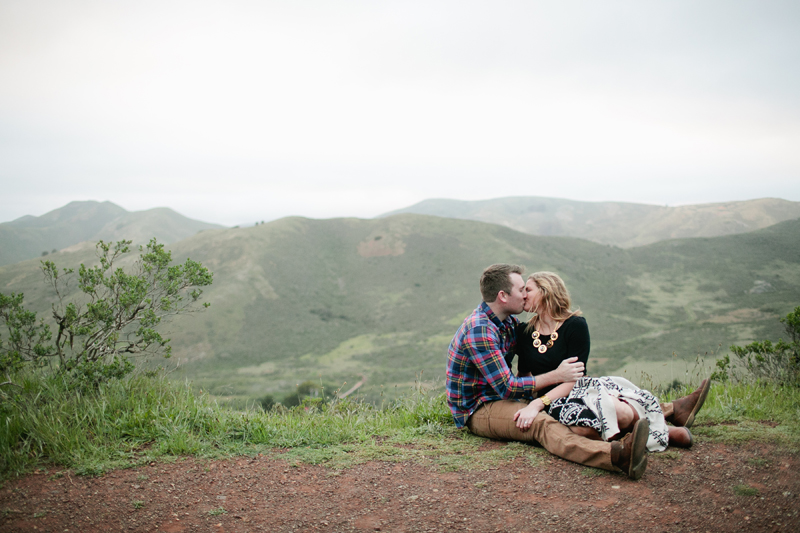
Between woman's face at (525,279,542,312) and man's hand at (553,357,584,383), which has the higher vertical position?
woman's face at (525,279,542,312)

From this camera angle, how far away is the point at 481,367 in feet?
13.2

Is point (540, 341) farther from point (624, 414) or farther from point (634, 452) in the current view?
point (634, 452)

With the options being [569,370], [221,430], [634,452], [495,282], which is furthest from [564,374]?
[221,430]

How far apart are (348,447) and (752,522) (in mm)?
2945

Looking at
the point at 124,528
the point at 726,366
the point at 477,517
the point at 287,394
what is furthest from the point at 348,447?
the point at 287,394

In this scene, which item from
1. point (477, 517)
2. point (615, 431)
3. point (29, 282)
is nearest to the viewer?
point (477, 517)

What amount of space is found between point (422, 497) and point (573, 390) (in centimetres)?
161

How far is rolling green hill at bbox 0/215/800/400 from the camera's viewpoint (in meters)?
62.9

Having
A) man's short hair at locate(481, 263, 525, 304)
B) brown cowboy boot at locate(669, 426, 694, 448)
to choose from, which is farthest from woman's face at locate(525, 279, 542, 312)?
brown cowboy boot at locate(669, 426, 694, 448)

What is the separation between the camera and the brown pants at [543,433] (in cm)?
343

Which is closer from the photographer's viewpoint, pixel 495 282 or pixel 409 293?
pixel 495 282

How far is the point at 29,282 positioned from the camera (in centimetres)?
5894

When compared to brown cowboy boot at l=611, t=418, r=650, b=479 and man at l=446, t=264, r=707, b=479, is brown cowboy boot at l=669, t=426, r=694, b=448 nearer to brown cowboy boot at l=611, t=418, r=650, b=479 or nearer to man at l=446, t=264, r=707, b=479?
man at l=446, t=264, r=707, b=479

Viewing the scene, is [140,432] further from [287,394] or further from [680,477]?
[287,394]
